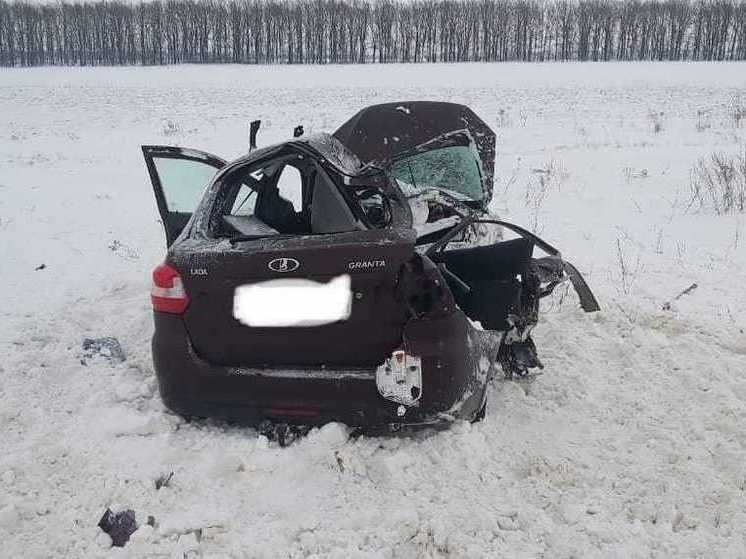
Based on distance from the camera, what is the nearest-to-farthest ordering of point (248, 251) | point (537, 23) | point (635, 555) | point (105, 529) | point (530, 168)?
point (635, 555) → point (105, 529) → point (248, 251) → point (530, 168) → point (537, 23)

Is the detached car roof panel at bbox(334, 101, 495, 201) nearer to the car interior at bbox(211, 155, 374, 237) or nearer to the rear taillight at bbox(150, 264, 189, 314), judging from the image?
the car interior at bbox(211, 155, 374, 237)

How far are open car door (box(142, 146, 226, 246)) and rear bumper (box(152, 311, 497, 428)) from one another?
5.40ft

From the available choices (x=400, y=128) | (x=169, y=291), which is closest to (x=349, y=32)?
(x=400, y=128)

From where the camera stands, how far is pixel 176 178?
4.63 meters

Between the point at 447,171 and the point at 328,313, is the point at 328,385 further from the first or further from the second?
the point at 447,171

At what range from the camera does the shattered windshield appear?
14.3 ft

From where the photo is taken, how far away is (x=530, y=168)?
10766mm

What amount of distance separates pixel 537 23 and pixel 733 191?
2680 inches

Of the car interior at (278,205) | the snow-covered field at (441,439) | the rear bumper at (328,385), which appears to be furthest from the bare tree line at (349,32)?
the rear bumper at (328,385)

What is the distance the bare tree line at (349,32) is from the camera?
67250 mm

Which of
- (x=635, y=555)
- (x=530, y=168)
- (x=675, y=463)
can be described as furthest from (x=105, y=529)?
(x=530, y=168)

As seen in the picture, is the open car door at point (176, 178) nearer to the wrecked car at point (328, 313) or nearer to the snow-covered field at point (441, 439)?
the snow-covered field at point (441, 439)

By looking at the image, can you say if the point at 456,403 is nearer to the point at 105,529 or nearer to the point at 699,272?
the point at 105,529

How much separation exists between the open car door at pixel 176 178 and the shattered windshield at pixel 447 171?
132 centimetres
